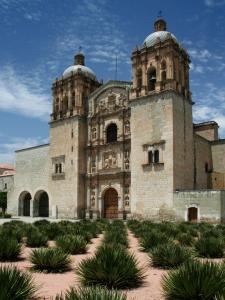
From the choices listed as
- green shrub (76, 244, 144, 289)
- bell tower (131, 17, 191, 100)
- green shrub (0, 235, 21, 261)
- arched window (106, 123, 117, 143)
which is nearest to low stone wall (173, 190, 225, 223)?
bell tower (131, 17, 191, 100)

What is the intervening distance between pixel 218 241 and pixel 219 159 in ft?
71.3

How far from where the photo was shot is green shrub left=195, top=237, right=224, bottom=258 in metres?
9.91

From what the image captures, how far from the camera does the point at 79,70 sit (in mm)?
34188

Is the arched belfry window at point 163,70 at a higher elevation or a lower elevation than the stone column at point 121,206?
higher

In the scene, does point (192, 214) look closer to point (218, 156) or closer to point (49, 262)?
point (218, 156)

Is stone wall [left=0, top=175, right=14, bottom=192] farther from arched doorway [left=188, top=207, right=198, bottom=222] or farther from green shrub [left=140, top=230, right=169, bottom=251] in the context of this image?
green shrub [left=140, top=230, right=169, bottom=251]

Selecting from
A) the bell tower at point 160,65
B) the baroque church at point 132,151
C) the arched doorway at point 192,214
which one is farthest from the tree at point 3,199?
the arched doorway at point 192,214

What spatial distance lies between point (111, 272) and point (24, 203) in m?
33.1

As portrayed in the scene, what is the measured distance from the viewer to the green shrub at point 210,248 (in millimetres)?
9906

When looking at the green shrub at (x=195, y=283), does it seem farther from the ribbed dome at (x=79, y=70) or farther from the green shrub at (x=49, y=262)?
the ribbed dome at (x=79, y=70)

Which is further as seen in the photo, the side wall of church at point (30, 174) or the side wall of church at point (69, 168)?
the side wall of church at point (30, 174)

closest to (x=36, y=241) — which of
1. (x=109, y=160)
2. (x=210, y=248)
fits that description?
(x=210, y=248)

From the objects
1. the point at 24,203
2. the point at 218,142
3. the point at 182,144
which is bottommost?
the point at 24,203

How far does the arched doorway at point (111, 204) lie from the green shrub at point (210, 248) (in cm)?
1956
